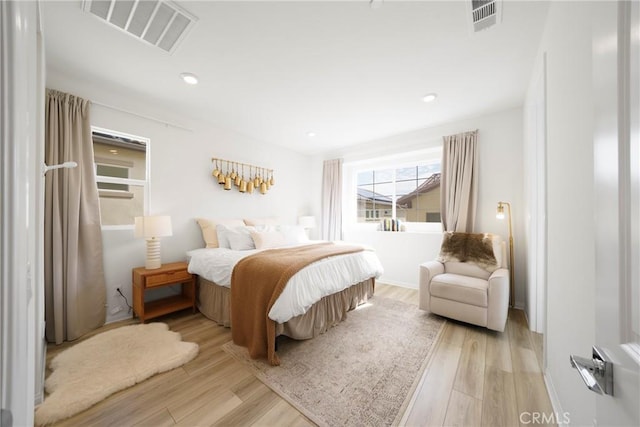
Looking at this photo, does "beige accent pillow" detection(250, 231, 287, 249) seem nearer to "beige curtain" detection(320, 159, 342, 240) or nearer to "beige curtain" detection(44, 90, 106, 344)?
"beige curtain" detection(320, 159, 342, 240)

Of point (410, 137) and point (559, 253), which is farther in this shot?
point (410, 137)

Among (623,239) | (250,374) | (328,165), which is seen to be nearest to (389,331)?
(250,374)

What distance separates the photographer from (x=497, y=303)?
6.97 feet

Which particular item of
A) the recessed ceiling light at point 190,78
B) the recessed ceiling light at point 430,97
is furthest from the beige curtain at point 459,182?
the recessed ceiling light at point 190,78

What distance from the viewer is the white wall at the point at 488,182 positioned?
9.36 feet

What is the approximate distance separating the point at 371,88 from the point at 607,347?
2.54 m

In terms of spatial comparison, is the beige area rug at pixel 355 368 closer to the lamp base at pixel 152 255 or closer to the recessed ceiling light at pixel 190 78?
the lamp base at pixel 152 255

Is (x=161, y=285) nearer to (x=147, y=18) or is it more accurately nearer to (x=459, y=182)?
(x=147, y=18)

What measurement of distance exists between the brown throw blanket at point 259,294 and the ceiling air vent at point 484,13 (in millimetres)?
2201

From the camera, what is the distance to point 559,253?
4.25 feet

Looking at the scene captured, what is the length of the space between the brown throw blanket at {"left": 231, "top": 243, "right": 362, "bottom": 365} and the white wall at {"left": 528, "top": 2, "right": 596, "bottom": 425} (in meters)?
1.66

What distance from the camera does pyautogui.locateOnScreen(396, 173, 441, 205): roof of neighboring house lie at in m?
3.65

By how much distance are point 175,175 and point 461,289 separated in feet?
12.0

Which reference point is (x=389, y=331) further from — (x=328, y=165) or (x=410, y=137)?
(x=328, y=165)
